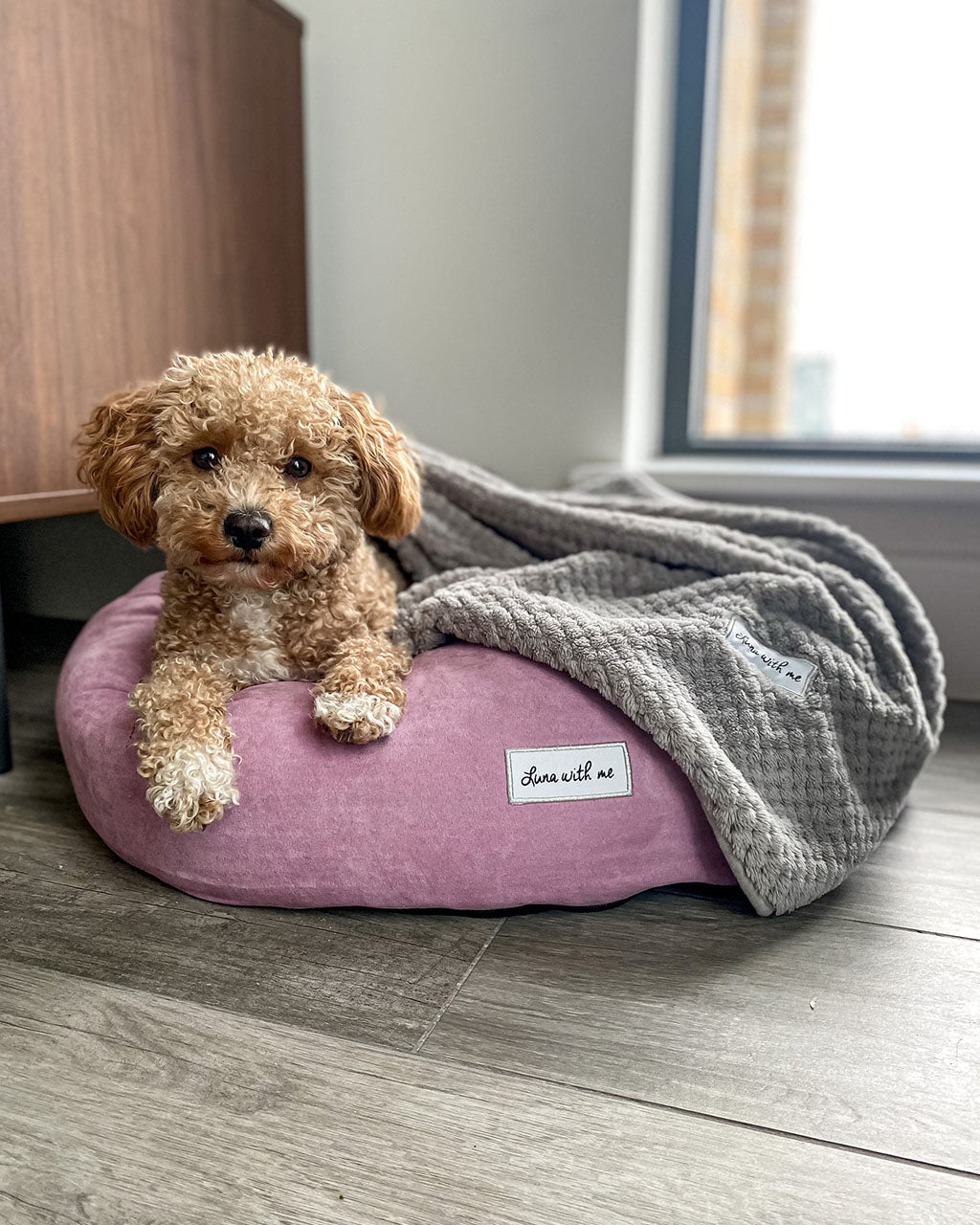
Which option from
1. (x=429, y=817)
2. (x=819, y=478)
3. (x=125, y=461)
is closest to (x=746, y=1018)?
(x=429, y=817)

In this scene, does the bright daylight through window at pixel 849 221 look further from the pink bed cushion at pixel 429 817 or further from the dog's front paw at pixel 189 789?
the dog's front paw at pixel 189 789

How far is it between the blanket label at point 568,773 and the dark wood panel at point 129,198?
70 centimetres

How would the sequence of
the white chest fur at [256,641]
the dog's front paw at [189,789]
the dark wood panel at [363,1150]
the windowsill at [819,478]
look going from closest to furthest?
the dark wood panel at [363,1150]
the dog's front paw at [189,789]
the white chest fur at [256,641]
the windowsill at [819,478]

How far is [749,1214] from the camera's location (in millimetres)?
625

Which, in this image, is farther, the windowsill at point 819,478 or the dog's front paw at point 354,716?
the windowsill at point 819,478

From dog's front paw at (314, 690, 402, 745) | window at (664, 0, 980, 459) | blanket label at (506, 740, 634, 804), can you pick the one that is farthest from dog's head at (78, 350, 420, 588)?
window at (664, 0, 980, 459)

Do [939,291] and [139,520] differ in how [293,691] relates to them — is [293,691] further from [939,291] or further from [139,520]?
[939,291]

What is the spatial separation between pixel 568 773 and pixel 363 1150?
1.34 ft

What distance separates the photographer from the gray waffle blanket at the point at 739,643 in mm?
977

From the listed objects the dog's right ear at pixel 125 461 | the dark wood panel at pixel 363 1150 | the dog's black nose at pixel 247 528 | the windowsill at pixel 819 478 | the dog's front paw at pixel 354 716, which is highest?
the dog's right ear at pixel 125 461

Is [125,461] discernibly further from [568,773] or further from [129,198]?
[129,198]

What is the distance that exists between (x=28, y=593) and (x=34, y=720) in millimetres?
658

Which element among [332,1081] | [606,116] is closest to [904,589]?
[332,1081]

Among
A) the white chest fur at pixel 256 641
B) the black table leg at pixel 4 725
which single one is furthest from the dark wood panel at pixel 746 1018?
the black table leg at pixel 4 725
